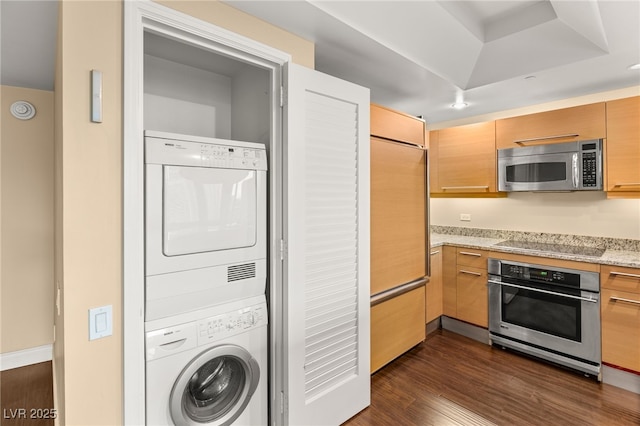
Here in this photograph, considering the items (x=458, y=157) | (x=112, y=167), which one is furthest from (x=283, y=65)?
(x=458, y=157)

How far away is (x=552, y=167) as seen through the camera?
2.91 meters

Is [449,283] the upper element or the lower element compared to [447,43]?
lower

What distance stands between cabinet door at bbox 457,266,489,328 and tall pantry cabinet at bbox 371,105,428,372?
54cm

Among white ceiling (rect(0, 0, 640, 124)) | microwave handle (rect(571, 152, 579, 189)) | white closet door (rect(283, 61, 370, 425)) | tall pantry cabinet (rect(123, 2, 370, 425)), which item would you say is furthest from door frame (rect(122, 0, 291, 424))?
microwave handle (rect(571, 152, 579, 189))

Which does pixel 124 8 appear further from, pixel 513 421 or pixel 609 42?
pixel 513 421

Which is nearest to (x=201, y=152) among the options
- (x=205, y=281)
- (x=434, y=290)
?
(x=205, y=281)

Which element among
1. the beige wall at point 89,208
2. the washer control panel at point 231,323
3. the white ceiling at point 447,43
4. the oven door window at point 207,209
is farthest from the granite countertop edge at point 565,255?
the beige wall at point 89,208

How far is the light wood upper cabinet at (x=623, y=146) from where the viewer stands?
2.51 m

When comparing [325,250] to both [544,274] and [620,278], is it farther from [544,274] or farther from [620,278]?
[620,278]

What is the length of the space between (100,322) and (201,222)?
1.92ft

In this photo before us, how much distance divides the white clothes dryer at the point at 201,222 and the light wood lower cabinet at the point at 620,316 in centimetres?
252

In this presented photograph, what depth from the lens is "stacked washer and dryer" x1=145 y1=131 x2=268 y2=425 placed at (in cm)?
147

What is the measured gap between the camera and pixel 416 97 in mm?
3113

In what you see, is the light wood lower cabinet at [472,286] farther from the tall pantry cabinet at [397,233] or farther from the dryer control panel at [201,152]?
the dryer control panel at [201,152]
